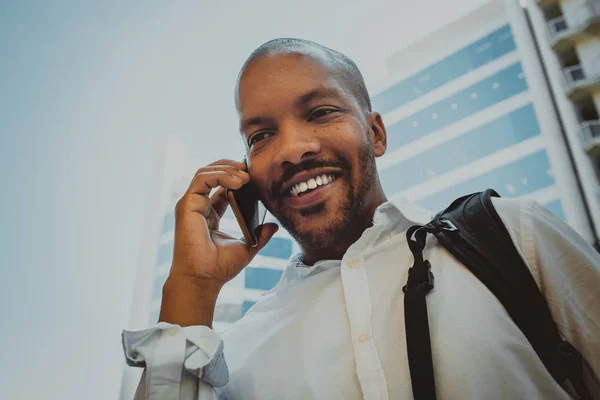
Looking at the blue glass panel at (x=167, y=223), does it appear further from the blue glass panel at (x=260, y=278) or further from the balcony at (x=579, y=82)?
the balcony at (x=579, y=82)

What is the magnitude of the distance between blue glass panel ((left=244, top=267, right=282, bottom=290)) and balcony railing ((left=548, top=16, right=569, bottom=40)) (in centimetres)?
1333

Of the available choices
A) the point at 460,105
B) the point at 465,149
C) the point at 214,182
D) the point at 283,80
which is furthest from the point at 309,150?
the point at 460,105

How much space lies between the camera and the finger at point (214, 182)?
1.20 meters

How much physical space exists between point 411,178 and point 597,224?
6432mm

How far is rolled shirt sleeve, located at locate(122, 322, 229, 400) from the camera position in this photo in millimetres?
848

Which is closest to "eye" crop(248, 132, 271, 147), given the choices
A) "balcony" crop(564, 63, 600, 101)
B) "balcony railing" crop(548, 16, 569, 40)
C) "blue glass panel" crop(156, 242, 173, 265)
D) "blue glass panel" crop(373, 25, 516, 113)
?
"balcony" crop(564, 63, 600, 101)

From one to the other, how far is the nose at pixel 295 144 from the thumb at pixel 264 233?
31 centimetres

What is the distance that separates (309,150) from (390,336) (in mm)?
558

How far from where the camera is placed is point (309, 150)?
1081 mm

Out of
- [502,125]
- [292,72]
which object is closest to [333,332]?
[292,72]

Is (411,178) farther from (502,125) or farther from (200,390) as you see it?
(200,390)

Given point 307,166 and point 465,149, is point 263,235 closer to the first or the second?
point 307,166

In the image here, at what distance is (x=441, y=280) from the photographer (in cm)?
89

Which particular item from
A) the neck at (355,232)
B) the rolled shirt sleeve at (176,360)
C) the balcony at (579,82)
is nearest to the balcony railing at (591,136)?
the balcony at (579,82)
